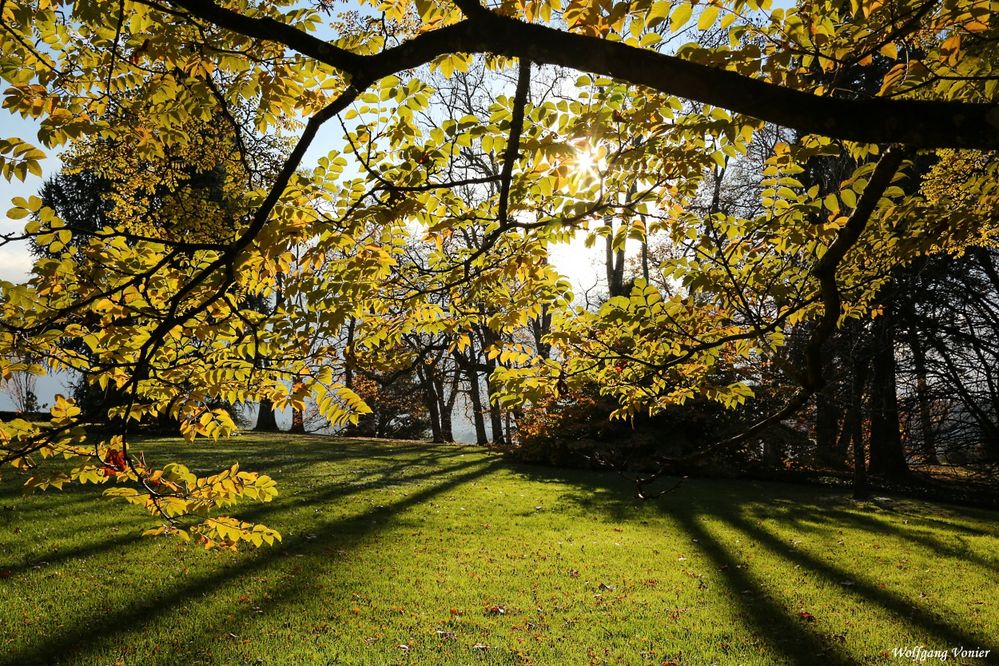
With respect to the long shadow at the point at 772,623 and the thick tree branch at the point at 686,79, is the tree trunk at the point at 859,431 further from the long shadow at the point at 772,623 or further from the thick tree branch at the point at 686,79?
the thick tree branch at the point at 686,79

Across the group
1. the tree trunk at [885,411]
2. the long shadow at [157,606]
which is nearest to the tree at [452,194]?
the long shadow at [157,606]

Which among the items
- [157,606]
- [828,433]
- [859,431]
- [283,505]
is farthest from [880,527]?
[828,433]

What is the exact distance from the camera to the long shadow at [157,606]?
400cm

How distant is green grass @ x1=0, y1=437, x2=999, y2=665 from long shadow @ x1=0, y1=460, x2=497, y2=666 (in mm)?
21

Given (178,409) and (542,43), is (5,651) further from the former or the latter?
(542,43)

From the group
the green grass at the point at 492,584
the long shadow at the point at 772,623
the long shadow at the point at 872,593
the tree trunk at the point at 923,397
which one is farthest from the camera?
the tree trunk at the point at 923,397

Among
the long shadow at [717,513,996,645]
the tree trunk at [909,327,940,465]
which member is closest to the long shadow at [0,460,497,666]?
the long shadow at [717,513,996,645]

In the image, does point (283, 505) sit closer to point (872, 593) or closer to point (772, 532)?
point (772, 532)

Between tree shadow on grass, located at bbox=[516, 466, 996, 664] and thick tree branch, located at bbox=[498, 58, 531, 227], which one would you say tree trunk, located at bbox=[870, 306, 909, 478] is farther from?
thick tree branch, located at bbox=[498, 58, 531, 227]

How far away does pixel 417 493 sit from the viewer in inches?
400

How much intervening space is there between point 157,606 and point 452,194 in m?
4.35

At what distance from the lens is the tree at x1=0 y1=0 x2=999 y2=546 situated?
Result: 2.04 metres

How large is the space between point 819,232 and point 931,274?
11.8m

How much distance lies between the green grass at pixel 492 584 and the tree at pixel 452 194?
202 centimetres
